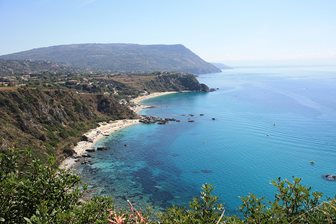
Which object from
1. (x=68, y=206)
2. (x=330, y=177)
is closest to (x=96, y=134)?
(x=330, y=177)

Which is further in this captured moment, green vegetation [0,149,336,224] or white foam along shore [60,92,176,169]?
white foam along shore [60,92,176,169]

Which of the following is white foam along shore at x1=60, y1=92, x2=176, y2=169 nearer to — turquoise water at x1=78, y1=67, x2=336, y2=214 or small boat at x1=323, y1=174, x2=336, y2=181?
turquoise water at x1=78, y1=67, x2=336, y2=214

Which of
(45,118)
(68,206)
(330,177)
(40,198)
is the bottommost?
(330,177)

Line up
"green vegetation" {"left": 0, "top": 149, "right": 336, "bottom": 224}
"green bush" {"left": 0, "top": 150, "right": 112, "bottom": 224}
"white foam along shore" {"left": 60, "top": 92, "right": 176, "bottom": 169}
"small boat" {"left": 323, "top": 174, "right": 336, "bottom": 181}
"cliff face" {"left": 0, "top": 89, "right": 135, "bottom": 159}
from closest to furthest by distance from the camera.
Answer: "green vegetation" {"left": 0, "top": 149, "right": 336, "bottom": 224} < "green bush" {"left": 0, "top": 150, "right": 112, "bottom": 224} < "small boat" {"left": 323, "top": 174, "right": 336, "bottom": 181} < "cliff face" {"left": 0, "top": 89, "right": 135, "bottom": 159} < "white foam along shore" {"left": 60, "top": 92, "right": 176, "bottom": 169}

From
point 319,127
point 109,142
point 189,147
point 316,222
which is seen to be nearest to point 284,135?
point 319,127

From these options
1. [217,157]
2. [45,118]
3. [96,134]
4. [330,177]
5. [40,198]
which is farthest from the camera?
[96,134]

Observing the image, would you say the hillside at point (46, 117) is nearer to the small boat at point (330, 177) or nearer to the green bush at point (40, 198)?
the green bush at point (40, 198)

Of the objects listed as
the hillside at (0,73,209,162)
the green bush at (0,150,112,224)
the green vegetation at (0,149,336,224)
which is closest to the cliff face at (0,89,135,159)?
the hillside at (0,73,209,162)

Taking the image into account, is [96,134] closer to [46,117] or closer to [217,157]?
[46,117]

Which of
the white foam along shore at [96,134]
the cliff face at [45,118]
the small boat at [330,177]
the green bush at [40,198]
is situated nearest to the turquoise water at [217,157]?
the small boat at [330,177]
